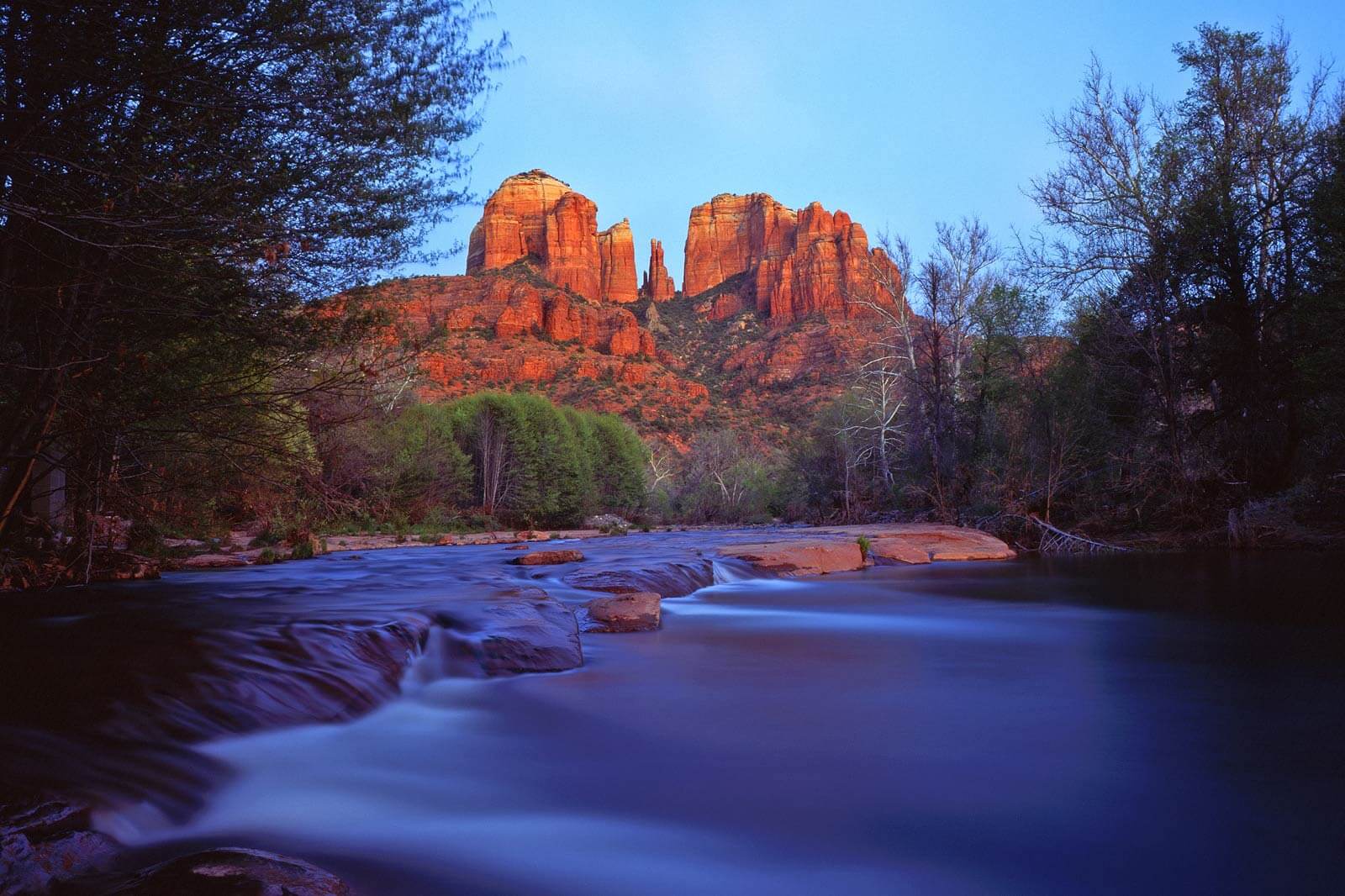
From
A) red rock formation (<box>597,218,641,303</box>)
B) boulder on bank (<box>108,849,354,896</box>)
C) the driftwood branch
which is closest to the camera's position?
boulder on bank (<box>108,849,354,896</box>)

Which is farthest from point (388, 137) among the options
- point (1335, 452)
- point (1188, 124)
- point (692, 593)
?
point (1188, 124)

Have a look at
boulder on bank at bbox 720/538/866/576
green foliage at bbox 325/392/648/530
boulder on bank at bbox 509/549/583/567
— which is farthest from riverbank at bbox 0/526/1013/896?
green foliage at bbox 325/392/648/530

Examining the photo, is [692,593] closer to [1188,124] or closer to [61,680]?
[61,680]

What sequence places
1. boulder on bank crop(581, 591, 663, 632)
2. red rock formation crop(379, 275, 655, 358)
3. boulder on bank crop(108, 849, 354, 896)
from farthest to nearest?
red rock formation crop(379, 275, 655, 358)
boulder on bank crop(581, 591, 663, 632)
boulder on bank crop(108, 849, 354, 896)

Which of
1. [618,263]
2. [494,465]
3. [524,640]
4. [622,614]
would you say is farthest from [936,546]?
[618,263]

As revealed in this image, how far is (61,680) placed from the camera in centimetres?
430

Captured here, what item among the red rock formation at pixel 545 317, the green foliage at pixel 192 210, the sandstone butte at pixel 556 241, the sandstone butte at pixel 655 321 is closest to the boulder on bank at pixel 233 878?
the green foliage at pixel 192 210

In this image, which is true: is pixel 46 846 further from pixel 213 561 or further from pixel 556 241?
pixel 556 241

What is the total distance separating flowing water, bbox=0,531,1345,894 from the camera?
9.50 ft

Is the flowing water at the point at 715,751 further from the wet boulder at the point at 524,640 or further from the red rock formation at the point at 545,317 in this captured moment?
the red rock formation at the point at 545,317

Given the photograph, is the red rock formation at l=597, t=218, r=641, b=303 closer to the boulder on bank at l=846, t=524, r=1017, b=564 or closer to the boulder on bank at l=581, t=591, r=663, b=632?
the boulder on bank at l=846, t=524, r=1017, b=564

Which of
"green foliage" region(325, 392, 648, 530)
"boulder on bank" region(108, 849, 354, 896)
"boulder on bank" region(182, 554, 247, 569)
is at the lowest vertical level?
"boulder on bank" region(182, 554, 247, 569)

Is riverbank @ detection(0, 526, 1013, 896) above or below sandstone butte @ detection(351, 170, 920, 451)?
below

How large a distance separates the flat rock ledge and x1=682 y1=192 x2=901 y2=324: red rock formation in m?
59.0
